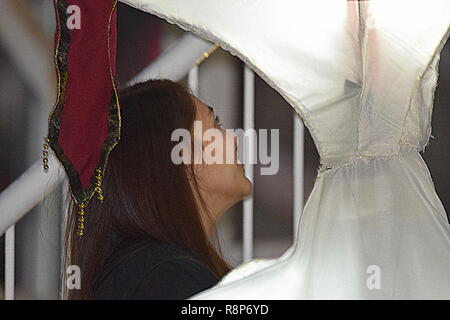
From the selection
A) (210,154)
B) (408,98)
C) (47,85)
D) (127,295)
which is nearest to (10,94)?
(47,85)

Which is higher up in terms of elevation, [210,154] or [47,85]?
[47,85]

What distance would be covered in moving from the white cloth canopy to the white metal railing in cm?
61

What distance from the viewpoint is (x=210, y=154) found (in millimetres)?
1434

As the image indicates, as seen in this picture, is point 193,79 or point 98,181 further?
point 193,79

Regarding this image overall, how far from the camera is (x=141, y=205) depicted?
4.25 feet

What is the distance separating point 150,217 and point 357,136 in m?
0.46

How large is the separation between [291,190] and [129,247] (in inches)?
28.0

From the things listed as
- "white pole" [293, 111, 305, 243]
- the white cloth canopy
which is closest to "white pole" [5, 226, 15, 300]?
"white pole" [293, 111, 305, 243]

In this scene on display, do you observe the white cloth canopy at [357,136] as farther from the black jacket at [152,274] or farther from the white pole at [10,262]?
the white pole at [10,262]

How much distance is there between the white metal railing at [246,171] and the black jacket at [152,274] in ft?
1.02

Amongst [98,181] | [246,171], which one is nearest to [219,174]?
[246,171]

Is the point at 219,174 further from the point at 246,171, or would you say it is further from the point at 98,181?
the point at 98,181

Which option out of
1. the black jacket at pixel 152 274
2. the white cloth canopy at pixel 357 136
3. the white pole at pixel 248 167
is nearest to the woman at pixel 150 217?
the black jacket at pixel 152 274

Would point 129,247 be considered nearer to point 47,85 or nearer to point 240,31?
point 240,31
